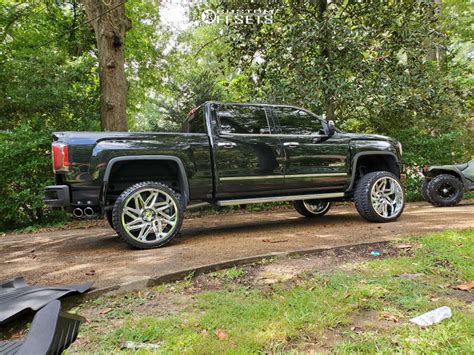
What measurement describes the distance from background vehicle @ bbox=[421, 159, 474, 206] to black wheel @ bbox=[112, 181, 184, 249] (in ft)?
21.0

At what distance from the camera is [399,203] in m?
5.84

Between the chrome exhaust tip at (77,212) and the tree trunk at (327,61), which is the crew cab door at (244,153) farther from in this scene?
the tree trunk at (327,61)

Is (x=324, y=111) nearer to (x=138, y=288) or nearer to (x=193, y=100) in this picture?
(x=193, y=100)

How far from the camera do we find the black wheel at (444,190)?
812 cm

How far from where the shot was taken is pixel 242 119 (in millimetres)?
5277

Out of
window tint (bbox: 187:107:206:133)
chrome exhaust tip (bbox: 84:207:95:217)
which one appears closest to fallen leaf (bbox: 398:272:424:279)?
window tint (bbox: 187:107:206:133)

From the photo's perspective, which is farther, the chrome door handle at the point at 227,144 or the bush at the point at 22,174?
the bush at the point at 22,174

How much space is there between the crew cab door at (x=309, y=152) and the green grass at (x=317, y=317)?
7.89ft

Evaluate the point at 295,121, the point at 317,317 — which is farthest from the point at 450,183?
the point at 317,317

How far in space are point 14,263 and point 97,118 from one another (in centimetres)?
562

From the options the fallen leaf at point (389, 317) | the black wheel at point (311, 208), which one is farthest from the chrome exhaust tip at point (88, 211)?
the black wheel at point (311, 208)

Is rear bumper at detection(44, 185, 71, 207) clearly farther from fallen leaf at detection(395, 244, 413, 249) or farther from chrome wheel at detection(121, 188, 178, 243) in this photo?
fallen leaf at detection(395, 244, 413, 249)

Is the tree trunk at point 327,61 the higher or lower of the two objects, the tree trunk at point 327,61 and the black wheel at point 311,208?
the higher

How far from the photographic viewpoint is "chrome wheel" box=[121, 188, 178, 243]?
4305 millimetres
